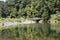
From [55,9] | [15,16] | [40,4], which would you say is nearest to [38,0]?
[40,4]

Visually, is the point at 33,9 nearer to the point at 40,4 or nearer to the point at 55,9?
the point at 40,4

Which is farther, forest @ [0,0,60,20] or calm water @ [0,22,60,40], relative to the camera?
forest @ [0,0,60,20]

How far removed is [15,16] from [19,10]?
2027 millimetres

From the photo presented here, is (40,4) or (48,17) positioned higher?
(40,4)

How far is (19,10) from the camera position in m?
55.9

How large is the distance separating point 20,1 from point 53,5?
13.4 meters

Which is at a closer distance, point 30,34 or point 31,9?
point 30,34

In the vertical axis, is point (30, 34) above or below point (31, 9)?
above

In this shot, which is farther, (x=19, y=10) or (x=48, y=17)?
(x=19, y=10)

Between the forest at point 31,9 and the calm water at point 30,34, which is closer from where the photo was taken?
the calm water at point 30,34

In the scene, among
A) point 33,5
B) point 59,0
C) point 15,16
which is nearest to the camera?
point 59,0

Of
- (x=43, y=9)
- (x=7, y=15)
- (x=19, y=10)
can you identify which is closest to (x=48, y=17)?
(x=43, y=9)

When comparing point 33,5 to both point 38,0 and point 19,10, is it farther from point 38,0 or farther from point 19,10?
point 19,10

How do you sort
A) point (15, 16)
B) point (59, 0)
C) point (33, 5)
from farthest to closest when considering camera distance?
point (15, 16), point (33, 5), point (59, 0)
